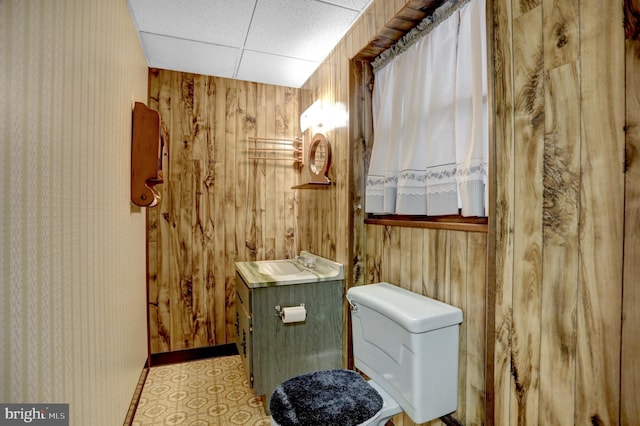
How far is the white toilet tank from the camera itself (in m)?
1.16

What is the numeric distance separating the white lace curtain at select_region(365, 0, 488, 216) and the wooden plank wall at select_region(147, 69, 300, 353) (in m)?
1.30

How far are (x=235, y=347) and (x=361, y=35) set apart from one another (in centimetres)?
255

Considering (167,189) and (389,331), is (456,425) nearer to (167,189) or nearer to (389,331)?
(389,331)

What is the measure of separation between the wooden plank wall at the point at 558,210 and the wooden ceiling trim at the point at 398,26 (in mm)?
397

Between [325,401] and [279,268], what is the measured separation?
4.39ft

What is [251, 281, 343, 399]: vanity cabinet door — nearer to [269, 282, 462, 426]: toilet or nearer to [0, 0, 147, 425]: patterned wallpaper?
[269, 282, 462, 426]: toilet

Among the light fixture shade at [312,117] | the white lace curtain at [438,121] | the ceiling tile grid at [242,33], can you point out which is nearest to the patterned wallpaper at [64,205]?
the ceiling tile grid at [242,33]

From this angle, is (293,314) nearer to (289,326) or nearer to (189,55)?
(289,326)

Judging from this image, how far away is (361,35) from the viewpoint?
1752 millimetres

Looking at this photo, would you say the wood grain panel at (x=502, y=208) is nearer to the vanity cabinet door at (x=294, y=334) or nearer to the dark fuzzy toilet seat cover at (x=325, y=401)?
the dark fuzzy toilet seat cover at (x=325, y=401)

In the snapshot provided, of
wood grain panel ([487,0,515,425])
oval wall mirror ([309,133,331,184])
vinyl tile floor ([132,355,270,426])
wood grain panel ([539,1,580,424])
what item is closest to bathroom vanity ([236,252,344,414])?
vinyl tile floor ([132,355,270,426])

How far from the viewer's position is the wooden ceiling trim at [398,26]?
1.36 metres

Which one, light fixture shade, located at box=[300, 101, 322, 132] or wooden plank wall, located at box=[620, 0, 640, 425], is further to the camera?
light fixture shade, located at box=[300, 101, 322, 132]

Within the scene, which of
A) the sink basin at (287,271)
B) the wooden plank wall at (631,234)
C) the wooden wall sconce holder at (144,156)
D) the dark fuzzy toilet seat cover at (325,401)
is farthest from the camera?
the sink basin at (287,271)
